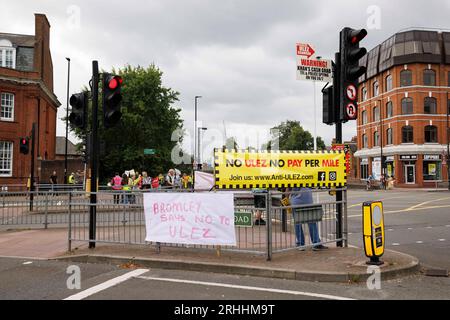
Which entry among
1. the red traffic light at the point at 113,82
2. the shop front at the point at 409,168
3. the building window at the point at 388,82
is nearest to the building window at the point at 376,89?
the building window at the point at 388,82

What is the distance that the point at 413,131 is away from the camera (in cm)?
4597

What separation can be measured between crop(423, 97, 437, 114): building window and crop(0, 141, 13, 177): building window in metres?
42.3

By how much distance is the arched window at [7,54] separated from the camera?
37.3 meters

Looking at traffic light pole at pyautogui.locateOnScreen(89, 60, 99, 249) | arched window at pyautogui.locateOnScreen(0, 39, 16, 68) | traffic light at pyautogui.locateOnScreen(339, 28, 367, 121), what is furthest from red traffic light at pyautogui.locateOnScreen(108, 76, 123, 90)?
arched window at pyautogui.locateOnScreen(0, 39, 16, 68)

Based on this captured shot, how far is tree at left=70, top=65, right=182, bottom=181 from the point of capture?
39188 mm

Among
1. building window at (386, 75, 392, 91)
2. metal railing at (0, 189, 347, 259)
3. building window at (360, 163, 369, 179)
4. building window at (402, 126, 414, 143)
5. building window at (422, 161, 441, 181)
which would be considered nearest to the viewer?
metal railing at (0, 189, 347, 259)

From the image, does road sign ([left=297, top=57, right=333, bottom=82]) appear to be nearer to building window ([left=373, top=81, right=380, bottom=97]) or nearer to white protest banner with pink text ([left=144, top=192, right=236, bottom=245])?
white protest banner with pink text ([left=144, top=192, right=236, bottom=245])

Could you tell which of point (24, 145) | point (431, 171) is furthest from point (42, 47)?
point (431, 171)

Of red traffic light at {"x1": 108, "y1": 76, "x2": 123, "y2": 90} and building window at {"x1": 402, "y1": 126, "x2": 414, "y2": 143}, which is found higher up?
building window at {"x1": 402, "y1": 126, "x2": 414, "y2": 143}

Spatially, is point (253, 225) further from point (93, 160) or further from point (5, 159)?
point (5, 159)

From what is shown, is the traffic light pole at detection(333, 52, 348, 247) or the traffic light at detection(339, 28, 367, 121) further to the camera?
the traffic light pole at detection(333, 52, 348, 247)

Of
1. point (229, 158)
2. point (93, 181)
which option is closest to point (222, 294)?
point (229, 158)

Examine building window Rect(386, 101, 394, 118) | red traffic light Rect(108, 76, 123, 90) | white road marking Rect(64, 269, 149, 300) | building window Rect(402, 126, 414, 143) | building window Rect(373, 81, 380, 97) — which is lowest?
white road marking Rect(64, 269, 149, 300)
